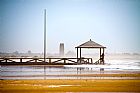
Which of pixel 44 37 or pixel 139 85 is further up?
pixel 44 37

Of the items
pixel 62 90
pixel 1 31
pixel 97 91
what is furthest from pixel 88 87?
pixel 1 31

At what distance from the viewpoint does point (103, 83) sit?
2508mm

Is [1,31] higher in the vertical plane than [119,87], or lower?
higher

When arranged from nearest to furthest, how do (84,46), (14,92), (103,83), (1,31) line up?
1. (14,92)
2. (103,83)
3. (1,31)
4. (84,46)

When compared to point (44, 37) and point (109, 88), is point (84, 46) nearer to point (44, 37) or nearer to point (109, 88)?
point (44, 37)

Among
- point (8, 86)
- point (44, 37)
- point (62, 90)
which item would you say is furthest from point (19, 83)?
point (44, 37)

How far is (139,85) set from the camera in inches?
98.8

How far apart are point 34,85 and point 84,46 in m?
7.95

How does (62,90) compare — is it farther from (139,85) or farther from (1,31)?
(1,31)

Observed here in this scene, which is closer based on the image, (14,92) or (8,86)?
(14,92)

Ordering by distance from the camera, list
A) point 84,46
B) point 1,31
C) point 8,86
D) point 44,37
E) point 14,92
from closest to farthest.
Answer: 1. point 14,92
2. point 8,86
3. point 1,31
4. point 84,46
5. point 44,37

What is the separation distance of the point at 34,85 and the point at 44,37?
1001cm

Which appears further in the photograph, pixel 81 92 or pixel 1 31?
pixel 1 31

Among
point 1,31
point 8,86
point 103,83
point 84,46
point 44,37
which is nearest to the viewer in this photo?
point 8,86
